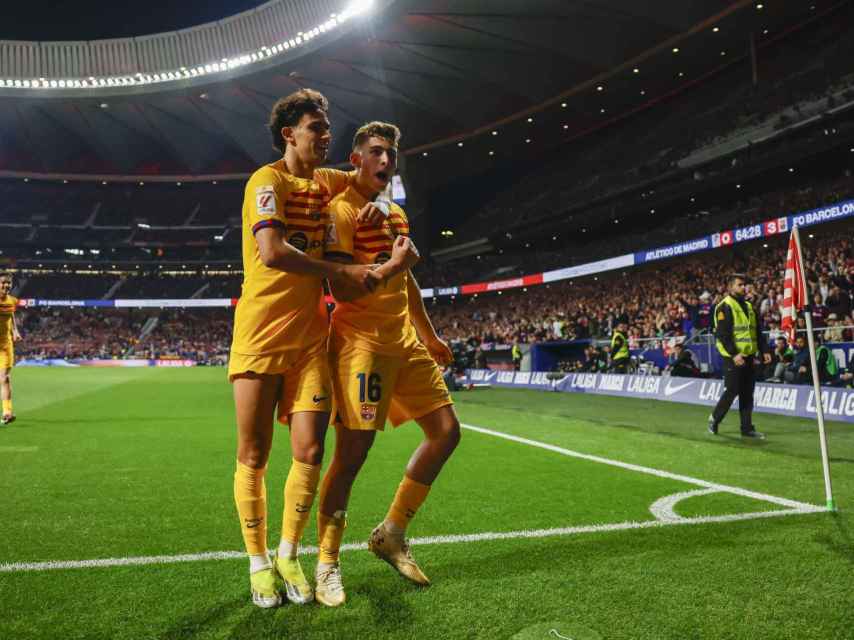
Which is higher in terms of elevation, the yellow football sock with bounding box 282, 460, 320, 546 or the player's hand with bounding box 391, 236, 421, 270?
the player's hand with bounding box 391, 236, 421, 270

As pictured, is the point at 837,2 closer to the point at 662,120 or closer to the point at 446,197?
the point at 662,120

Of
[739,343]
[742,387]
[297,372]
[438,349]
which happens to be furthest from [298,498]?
[742,387]

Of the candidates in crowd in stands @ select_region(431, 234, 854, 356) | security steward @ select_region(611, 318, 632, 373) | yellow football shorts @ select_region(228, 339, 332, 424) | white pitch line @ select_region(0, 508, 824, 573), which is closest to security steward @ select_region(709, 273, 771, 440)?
white pitch line @ select_region(0, 508, 824, 573)

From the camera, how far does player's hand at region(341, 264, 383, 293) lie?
9.27ft

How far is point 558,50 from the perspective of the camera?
2952 cm

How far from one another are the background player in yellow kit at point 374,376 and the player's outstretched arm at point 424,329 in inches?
6.0

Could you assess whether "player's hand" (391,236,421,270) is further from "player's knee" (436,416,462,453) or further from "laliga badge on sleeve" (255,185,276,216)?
"player's knee" (436,416,462,453)

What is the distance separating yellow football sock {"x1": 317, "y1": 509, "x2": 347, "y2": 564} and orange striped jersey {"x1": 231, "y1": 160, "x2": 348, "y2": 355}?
2.74 feet

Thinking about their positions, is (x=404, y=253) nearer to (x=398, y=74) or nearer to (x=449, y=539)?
(x=449, y=539)

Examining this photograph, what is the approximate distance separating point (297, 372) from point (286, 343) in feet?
0.51

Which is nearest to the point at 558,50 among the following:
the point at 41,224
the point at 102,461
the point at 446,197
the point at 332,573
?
the point at 446,197

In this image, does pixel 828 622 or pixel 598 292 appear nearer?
pixel 828 622

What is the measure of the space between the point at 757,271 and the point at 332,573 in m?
25.0

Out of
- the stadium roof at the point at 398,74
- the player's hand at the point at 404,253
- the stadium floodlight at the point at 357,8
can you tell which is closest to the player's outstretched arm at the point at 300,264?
the player's hand at the point at 404,253
